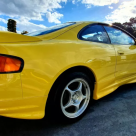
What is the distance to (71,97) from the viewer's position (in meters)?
1.76

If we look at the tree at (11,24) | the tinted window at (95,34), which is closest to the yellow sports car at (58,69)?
the tinted window at (95,34)

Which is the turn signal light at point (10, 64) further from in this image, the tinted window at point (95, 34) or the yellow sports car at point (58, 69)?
the tinted window at point (95, 34)

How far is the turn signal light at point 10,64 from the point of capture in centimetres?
117

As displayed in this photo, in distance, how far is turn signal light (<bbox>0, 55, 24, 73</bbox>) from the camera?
1.17 m

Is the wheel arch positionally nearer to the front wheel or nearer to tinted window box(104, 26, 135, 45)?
the front wheel

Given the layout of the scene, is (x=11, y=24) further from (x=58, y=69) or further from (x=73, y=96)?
(x=58, y=69)

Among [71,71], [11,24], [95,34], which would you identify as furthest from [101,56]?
[11,24]

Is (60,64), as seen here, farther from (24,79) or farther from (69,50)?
(24,79)

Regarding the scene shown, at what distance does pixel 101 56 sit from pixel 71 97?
74 centimetres

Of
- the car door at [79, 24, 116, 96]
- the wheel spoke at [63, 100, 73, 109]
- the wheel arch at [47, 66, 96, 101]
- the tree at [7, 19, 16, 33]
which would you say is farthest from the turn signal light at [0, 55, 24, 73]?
the tree at [7, 19, 16, 33]

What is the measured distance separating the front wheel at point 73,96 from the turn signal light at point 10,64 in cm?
51

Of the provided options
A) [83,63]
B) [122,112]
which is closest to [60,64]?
[83,63]

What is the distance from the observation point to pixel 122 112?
6.70ft

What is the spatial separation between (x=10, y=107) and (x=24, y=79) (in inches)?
11.9
